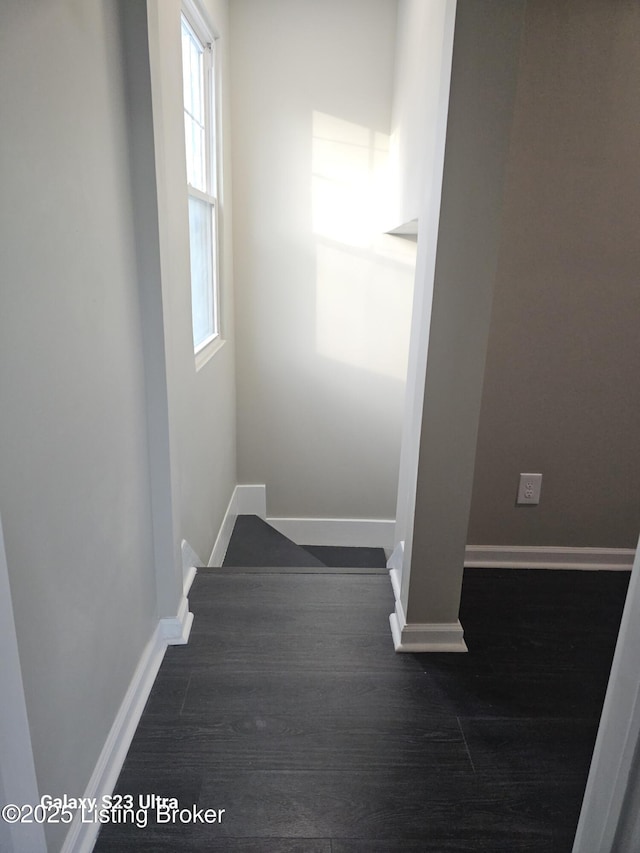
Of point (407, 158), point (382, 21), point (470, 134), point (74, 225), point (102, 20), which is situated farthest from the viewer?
point (382, 21)

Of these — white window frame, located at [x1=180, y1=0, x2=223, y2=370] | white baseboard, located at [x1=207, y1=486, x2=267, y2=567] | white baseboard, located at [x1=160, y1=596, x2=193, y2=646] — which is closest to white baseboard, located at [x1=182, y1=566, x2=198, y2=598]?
white baseboard, located at [x1=160, y1=596, x2=193, y2=646]

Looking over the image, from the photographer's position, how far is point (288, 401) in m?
3.77

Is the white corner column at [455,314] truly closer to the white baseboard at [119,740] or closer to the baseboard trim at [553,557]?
the baseboard trim at [553,557]

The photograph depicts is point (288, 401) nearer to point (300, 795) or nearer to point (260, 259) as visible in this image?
point (260, 259)

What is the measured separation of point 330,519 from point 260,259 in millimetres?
1776

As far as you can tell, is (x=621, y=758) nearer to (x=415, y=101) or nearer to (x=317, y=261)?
(x=415, y=101)

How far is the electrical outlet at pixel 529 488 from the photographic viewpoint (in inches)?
97.1

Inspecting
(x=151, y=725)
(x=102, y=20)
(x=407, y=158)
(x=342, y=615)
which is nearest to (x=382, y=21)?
(x=407, y=158)

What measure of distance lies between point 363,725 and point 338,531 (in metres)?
2.39

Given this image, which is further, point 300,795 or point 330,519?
point 330,519

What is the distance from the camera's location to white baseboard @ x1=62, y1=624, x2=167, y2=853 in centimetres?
126

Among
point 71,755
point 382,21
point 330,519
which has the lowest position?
point 330,519

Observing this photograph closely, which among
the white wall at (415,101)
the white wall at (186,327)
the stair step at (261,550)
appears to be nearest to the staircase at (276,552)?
the stair step at (261,550)

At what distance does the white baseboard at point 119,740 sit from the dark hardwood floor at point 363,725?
3cm
